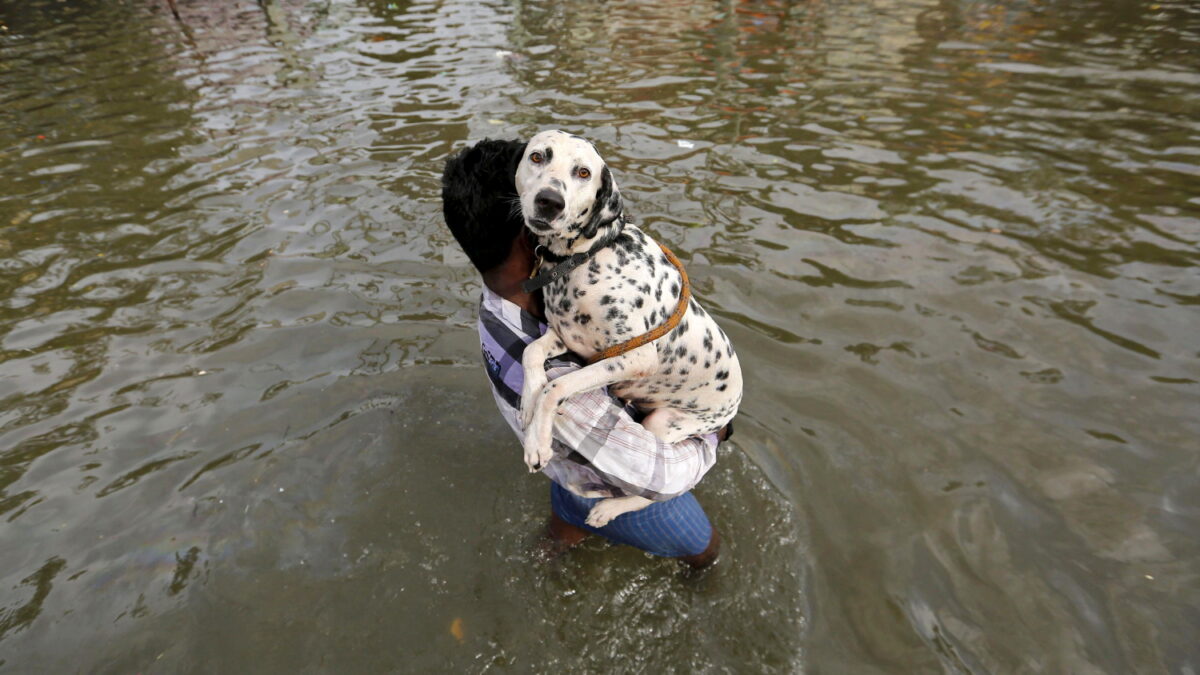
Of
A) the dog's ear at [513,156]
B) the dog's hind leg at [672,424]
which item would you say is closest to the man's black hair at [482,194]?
the dog's ear at [513,156]

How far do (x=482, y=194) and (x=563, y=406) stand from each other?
0.85 m

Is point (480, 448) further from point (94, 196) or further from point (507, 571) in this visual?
point (94, 196)

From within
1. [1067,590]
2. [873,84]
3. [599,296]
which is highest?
[599,296]

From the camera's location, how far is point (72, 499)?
353 centimetres

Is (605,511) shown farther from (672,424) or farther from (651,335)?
(651,335)

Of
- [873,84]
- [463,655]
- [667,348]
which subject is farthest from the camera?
[873,84]

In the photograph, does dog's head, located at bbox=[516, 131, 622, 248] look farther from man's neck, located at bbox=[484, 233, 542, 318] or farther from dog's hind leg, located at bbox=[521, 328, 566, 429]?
dog's hind leg, located at bbox=[521, 328, 566, 429]

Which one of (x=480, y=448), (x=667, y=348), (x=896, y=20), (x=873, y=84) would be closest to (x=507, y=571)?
(x=480, y=448)

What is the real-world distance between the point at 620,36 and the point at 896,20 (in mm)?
5734

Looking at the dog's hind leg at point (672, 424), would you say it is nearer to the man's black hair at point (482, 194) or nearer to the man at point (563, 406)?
the man at point (563, 406)

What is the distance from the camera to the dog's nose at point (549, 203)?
2.13 m

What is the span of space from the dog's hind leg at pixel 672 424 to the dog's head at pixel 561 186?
3.07 feet

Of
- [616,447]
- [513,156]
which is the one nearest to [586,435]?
[616,447]

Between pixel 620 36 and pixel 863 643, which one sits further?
pixel 620 36
